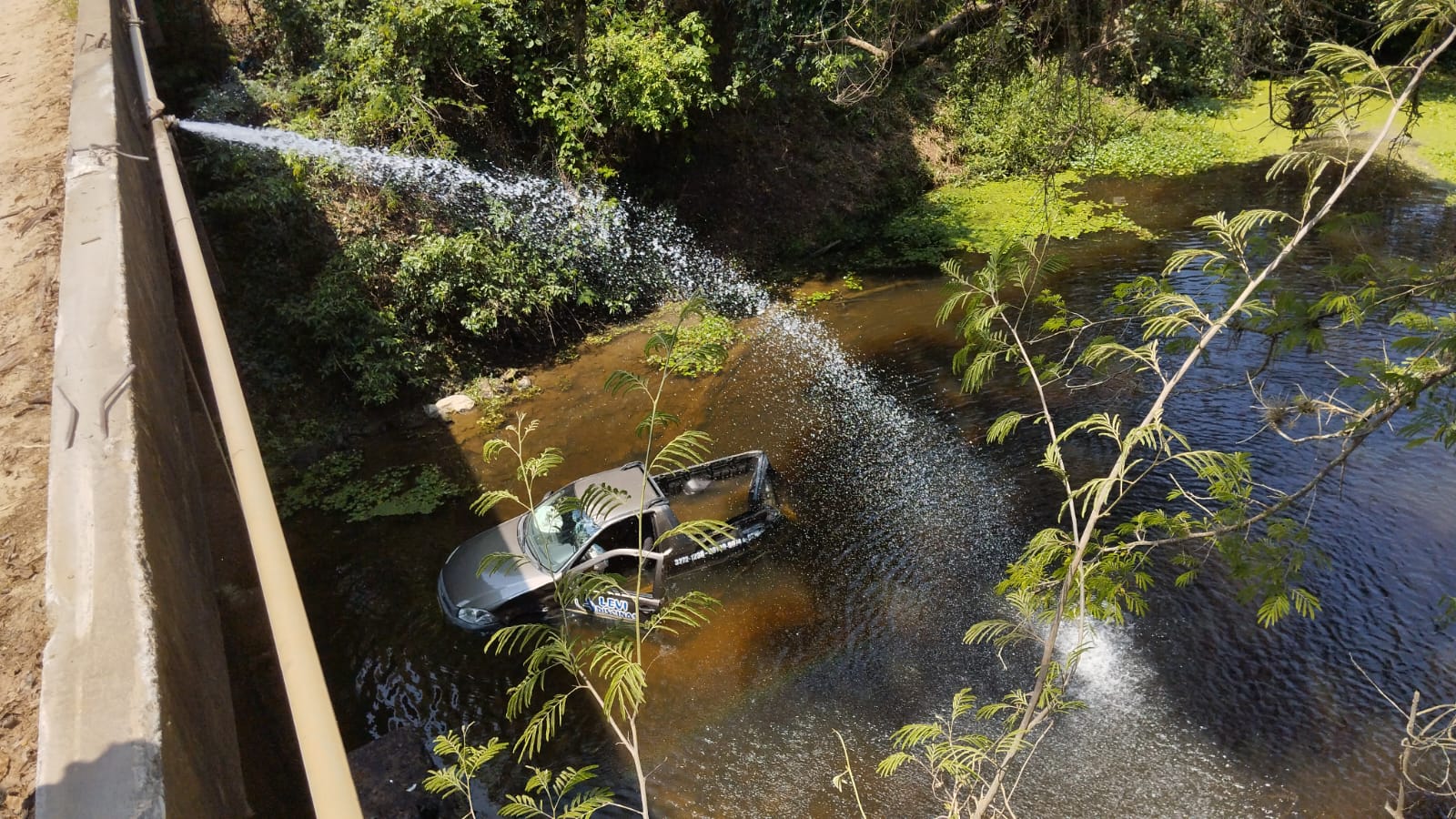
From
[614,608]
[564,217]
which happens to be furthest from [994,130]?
[614,608]

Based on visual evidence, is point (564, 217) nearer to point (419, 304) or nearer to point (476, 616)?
point (419, 304)

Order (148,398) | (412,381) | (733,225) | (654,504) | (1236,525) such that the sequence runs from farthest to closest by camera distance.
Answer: (733,225), (412,381), (654,504), (148,398), (1236,525)

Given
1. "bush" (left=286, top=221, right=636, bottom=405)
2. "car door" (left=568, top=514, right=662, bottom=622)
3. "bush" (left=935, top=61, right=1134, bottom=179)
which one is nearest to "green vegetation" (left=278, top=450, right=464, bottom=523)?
"bush" (left=286, top=221, right=636, bottom=405)

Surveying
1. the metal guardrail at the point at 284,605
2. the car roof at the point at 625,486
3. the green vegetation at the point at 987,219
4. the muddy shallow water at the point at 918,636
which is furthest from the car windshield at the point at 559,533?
the green vegetation at the point at 987,219

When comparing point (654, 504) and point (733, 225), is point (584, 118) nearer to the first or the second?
point (733, 225)

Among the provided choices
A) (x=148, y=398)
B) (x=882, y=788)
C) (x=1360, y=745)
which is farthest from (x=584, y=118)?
(x=1360, y=745)
